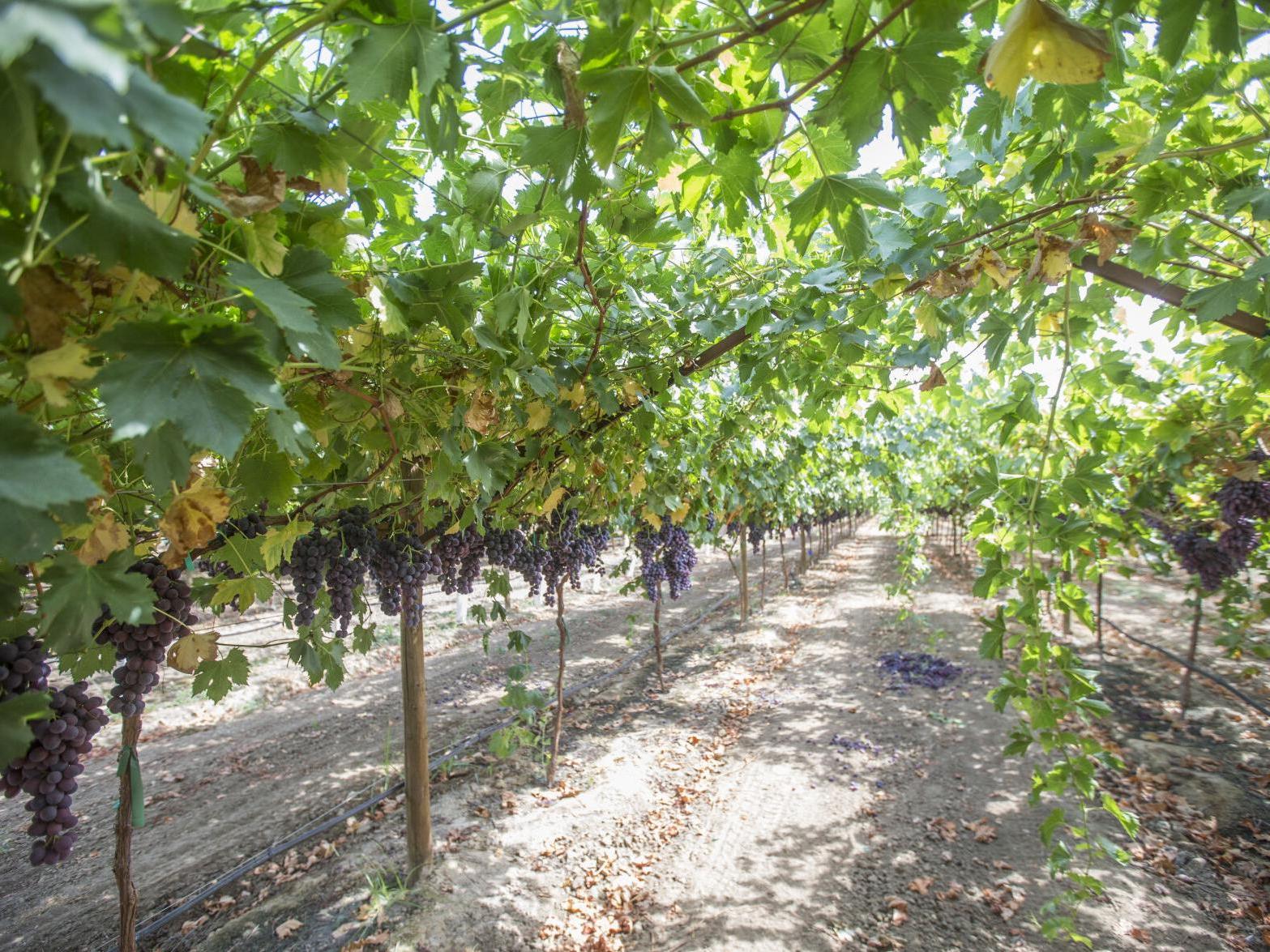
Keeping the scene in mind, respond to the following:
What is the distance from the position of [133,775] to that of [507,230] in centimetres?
195

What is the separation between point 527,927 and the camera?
154 inches

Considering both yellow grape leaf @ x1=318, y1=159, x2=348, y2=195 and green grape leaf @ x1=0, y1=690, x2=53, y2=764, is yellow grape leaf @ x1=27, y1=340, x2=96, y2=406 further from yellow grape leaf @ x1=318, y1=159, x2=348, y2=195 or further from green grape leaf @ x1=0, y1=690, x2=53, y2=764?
yellow grape leaf @ x1=318, y1=159, x2=348, y2=195

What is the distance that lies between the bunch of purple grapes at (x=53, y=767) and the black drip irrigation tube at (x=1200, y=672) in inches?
341

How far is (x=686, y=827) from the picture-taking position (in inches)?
203

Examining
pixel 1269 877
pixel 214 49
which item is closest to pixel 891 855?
pixel 1269 877

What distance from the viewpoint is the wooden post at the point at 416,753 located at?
4051mm

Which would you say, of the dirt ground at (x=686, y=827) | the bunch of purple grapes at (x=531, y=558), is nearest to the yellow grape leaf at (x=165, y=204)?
the bunch of purple grapes at (x=531, y=558)

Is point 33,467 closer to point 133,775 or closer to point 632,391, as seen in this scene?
point 133,775

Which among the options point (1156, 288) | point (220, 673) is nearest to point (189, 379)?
point (220, 673)

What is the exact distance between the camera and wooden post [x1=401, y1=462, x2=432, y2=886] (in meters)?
4.05

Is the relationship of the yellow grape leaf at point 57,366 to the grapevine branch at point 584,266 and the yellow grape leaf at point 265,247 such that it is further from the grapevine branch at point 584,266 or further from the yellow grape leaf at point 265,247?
the grapevine branch at point 584,266

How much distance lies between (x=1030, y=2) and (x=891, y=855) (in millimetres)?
5426

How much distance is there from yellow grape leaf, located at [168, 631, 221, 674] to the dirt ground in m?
3.02

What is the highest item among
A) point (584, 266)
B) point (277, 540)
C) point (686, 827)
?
point (584, 266)
